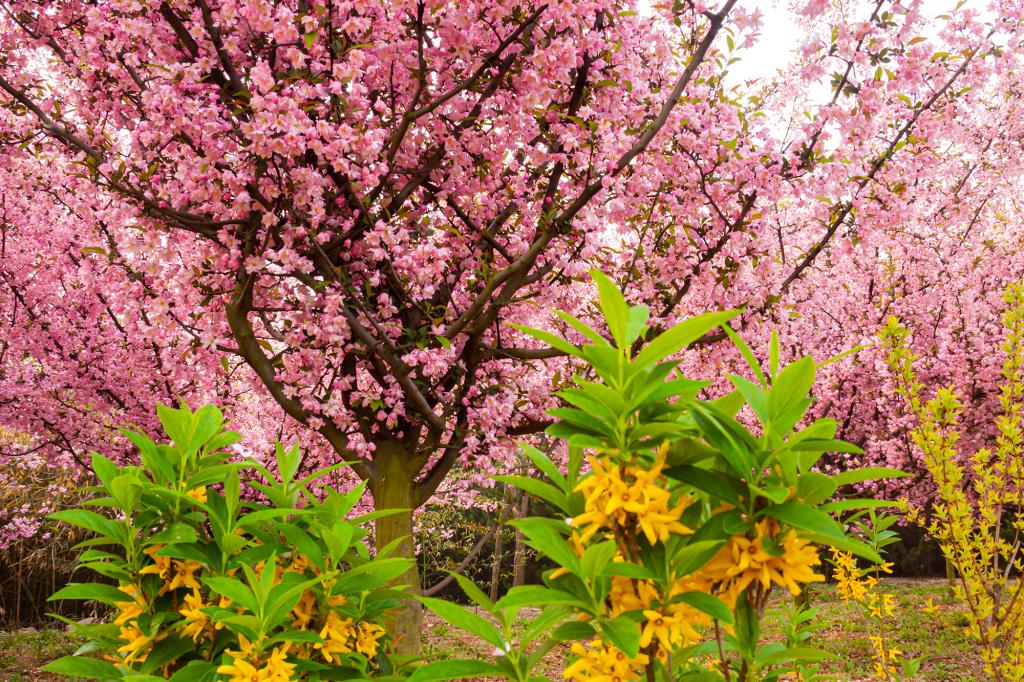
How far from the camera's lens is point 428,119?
5488 millimetres

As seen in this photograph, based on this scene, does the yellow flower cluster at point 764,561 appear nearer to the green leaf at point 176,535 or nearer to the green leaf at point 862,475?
the green leaf at point 862,475

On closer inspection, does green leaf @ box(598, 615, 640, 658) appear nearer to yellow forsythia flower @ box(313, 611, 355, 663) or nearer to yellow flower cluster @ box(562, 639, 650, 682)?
yellow flower cluster @ box(562, 639, 650, 682)

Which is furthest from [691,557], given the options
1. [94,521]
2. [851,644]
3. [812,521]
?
[851,644]

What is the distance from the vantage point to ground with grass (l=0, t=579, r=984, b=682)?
8.37 meters

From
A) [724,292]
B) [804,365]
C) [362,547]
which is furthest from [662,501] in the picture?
[724,292]

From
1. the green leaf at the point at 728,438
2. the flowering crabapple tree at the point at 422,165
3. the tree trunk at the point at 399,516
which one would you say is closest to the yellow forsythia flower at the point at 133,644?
the green leaf at the point at 728,438

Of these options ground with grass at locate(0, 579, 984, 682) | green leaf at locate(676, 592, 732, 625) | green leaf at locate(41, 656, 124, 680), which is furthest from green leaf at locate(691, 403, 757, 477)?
ground with grass at locate(0, 579, 984, 682)

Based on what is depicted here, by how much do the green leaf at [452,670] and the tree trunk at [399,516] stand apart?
4122 mm

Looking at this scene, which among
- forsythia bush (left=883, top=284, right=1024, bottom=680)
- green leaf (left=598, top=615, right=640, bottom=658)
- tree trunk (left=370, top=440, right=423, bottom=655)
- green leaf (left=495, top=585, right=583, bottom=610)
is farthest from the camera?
tree trunk (left=370, top=440, right=423, bottom=655)

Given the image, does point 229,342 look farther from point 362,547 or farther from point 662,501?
point 662,501

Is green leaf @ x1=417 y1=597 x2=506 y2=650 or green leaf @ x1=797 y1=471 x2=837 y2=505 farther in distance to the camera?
green leaf @ x1=417 y1=597 x2=506 y2=650

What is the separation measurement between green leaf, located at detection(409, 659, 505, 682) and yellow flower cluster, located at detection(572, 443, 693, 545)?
1.14 ft

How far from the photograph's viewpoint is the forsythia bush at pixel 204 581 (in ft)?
5.25

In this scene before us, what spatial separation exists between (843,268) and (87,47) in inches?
419
